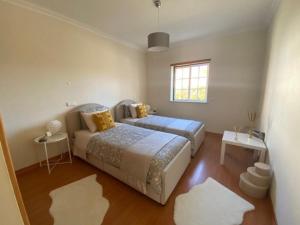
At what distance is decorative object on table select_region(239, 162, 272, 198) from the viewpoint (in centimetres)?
169

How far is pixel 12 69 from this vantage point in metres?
2.04

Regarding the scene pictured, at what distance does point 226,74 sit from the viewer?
3.50 metres

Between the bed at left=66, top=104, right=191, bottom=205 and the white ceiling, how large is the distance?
6.29 feet

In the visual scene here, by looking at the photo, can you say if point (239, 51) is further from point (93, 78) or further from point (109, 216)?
point (109, 216)

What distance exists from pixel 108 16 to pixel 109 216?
315 centimetres

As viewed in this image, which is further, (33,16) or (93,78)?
(93,78)

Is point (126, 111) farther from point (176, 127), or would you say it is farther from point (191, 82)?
point (191, 82)

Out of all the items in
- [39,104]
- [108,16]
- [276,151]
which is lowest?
[276,151]

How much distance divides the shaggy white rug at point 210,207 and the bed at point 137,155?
0.73 ft

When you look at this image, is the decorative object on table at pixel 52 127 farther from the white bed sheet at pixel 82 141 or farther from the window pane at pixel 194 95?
the window pane at pixel 194 95

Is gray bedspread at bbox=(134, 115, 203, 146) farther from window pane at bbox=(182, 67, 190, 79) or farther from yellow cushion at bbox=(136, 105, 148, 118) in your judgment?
window pane at bbox=(182, 67, 190, 79)

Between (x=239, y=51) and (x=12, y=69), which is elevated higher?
(x=239, y=51)

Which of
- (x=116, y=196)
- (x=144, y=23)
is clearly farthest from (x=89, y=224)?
(x=144, y=23)

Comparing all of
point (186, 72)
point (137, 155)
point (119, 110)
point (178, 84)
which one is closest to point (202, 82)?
point (186, 72)
